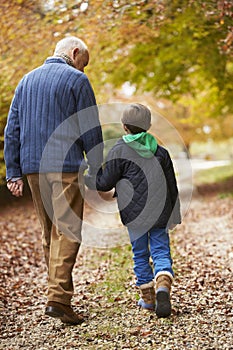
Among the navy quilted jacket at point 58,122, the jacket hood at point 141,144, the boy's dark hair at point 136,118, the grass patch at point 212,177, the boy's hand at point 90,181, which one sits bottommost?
the grass patch at point 212,177

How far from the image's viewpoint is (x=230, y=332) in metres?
3.56

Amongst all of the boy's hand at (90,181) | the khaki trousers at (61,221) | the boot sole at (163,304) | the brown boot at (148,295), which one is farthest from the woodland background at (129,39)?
the boot sole at (163,304)

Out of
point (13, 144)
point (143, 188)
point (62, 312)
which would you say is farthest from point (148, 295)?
point (13, 144)

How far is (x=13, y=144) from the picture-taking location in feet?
12.7

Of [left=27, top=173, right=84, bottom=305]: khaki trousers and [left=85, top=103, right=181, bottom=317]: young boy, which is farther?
[left=85, top=103, right=181, bottom=317]: young boy

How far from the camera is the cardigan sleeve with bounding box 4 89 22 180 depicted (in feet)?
12.7

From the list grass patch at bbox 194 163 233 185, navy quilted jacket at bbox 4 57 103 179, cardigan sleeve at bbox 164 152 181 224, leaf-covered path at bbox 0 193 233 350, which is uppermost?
navy quilted jacket at bbox 4 57 103 179

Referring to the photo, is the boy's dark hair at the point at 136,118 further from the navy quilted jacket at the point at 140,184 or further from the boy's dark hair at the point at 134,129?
the navy quilted jacket at the point at 140,184

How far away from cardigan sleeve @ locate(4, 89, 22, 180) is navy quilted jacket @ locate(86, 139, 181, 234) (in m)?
0.58

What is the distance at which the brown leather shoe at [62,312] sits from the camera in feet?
12.1

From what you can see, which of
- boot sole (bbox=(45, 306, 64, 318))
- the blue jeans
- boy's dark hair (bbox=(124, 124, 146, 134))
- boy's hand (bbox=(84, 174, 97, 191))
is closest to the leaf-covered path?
boot sole (bbox=(45, 306, 64, 318))

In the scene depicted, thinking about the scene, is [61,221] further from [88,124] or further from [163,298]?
[163,298]

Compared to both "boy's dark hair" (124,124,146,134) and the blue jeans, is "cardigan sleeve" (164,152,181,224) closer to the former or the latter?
the blue jeans

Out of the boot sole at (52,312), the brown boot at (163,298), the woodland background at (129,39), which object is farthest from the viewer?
the woodland background at (129,39)
